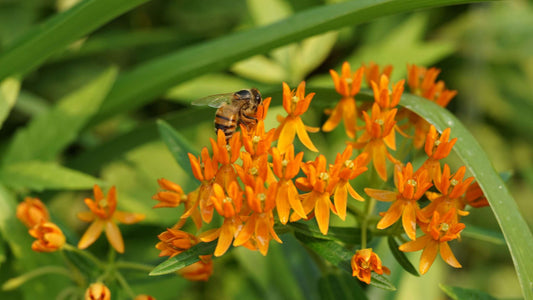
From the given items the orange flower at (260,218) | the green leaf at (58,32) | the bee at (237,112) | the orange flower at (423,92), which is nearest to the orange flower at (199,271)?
the orange flower at (260,218)

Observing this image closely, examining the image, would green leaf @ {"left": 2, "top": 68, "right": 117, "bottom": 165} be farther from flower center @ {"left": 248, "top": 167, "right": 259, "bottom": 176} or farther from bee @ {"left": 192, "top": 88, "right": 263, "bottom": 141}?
flower center @ {"left": 248, "top": 167, "right": 259, "bottom": 176}

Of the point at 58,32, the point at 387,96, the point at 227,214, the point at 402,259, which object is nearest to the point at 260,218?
the point at 227,214

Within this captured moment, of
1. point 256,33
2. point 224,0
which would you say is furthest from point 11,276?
point 224,0

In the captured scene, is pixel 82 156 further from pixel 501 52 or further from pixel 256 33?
pixel 501 52

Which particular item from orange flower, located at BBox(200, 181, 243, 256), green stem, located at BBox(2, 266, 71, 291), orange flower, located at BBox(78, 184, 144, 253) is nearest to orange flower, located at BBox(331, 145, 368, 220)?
orange flower, located at BBox(200, 181, 243, 256)

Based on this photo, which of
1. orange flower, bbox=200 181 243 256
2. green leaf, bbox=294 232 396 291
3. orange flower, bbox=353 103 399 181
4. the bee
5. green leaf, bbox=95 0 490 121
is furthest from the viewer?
green leaf, bbox=95 0 490 121

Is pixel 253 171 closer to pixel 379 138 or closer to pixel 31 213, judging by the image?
pixel 379 138
